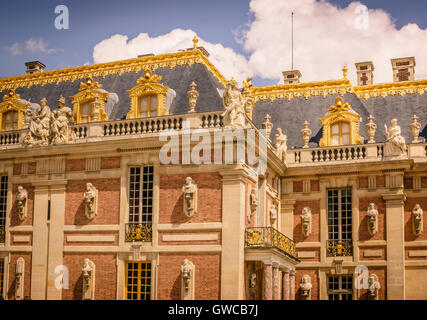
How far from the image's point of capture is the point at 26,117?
29.1 metres

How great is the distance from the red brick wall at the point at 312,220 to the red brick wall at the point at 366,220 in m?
1.70

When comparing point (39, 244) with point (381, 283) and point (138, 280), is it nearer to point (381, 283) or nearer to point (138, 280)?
point (138, 280)

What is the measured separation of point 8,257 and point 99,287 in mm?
3773

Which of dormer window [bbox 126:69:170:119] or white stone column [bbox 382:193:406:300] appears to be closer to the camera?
dormer window [bbox 126:69:170:119]

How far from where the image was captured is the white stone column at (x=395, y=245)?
93.0 feet

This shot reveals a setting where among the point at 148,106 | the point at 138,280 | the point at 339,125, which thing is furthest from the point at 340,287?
the point at 148,106

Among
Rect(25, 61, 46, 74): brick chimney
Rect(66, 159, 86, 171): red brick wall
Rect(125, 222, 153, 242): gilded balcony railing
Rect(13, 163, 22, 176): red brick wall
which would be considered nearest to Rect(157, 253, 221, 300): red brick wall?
Rect(125, 222, 153, 242): gilded balcony railing

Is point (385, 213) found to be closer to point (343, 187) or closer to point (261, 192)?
point (343, 187)

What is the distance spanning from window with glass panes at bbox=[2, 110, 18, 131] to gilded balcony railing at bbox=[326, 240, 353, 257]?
42.5 feet

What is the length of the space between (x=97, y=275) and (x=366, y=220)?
10.6m

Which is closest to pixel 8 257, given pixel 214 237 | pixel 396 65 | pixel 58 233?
pixel 58 233

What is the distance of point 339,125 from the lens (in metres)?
31.0

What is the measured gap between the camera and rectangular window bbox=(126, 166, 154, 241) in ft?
82.6

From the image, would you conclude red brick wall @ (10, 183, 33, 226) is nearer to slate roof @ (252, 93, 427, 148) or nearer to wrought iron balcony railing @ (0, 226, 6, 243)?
wrought iron balcony railing @ (0, 226, 6, 243)
